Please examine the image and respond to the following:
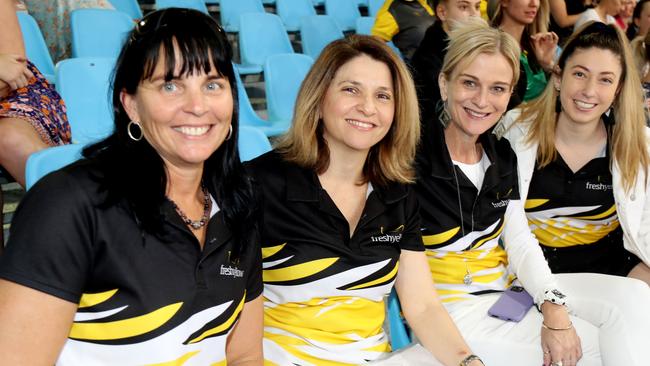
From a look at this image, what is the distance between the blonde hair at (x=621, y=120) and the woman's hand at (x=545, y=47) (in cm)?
119

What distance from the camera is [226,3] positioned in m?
4.53

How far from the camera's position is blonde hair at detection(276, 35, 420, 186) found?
5.65 ft

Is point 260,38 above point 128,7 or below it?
below

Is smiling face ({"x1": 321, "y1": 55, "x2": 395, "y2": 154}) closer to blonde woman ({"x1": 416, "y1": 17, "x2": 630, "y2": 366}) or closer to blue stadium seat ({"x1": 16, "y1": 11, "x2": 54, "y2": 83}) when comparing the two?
blonde woman ({"x1": 416, "y1": 17, "x2": 630, "y2": 366})

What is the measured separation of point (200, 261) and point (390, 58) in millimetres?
801

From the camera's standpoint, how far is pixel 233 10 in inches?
180

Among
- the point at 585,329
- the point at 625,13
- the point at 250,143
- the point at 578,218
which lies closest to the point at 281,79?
the point at 250,143

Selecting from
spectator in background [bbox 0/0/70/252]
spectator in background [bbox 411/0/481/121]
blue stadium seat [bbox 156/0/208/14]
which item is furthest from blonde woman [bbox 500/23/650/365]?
blue stadium seat [bbox 156/0/208/14]

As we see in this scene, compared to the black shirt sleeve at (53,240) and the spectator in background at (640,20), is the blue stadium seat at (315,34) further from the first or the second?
the black shirt sleeve at (53,240)

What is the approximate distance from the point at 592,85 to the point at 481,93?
21.1 inches

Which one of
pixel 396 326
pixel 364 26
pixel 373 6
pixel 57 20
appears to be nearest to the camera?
pixel 396 326

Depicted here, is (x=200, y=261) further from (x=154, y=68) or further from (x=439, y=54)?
(x=439, y=54)

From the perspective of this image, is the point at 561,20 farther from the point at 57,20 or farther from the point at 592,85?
the point at 57,20

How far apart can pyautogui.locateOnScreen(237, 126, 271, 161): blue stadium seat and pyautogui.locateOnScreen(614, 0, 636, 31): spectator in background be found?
439cm
